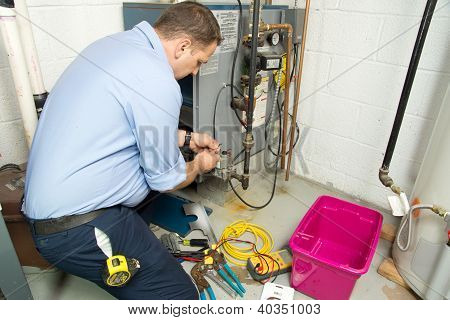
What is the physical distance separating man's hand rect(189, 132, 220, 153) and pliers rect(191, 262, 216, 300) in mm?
481

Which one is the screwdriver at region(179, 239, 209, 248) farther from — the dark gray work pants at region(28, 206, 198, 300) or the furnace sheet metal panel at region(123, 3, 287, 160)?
the furnace sheet metal panel at region(123, 3, 287, 160)

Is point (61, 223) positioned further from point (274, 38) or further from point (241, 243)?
point (274, 38)

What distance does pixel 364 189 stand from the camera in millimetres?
1794

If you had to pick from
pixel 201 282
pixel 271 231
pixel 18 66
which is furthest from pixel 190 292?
pixel 18 66

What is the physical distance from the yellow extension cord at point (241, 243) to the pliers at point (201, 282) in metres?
0.16

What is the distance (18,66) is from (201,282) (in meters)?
1.03

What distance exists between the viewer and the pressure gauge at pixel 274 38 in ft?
4.80

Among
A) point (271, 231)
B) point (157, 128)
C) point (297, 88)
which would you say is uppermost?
point (157, 128)

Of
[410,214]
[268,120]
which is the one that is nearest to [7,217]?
[268,120]

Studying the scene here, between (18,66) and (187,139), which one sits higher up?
(18,66)

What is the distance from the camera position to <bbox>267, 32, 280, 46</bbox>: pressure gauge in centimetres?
146

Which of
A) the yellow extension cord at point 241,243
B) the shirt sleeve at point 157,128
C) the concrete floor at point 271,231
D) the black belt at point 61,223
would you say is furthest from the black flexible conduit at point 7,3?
the yellow extension cord at point 241,243

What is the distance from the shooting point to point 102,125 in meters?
0.86

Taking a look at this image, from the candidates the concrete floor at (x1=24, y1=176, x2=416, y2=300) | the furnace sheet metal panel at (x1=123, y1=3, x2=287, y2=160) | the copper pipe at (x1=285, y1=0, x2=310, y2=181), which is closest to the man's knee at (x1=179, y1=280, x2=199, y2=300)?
the concrete floor at (x1=24, y1=176, x2=416, y2=300)
